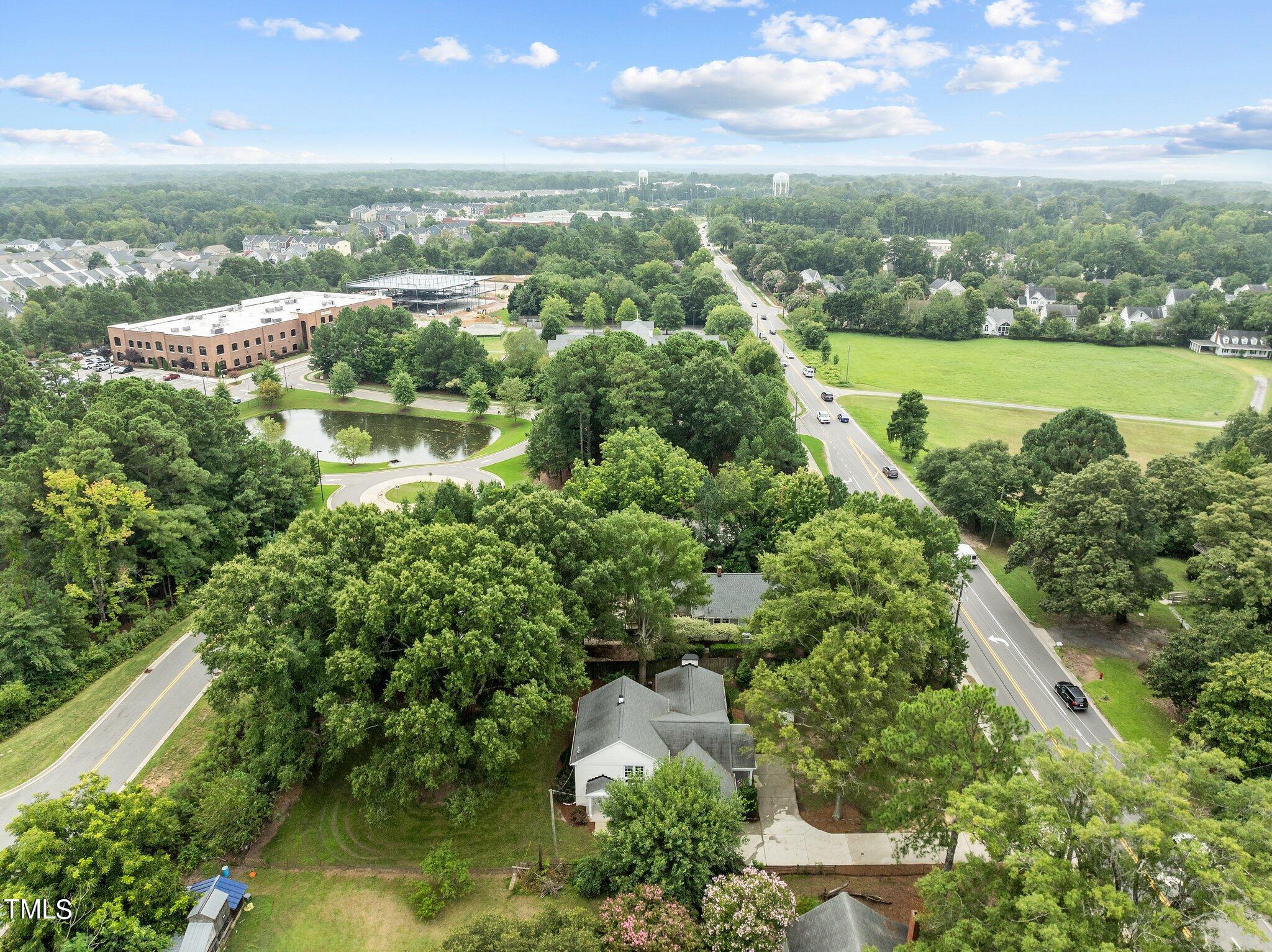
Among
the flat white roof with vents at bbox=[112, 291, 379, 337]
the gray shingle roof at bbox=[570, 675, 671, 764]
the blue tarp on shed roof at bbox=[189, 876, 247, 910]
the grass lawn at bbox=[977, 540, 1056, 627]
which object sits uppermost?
the flat white roof with vents at bbox=[112, 291, 379, 337]

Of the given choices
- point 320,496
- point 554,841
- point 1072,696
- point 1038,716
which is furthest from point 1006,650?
point 320,496

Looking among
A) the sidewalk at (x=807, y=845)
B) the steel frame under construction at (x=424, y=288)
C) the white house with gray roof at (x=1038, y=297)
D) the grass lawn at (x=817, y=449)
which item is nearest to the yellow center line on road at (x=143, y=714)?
the sidewalk at (x=807, y=845)

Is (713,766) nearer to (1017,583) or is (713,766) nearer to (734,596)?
(734,596)

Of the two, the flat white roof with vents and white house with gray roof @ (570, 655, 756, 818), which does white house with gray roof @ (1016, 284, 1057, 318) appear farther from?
white house with gray roof @ (570, 655, 756, 818)

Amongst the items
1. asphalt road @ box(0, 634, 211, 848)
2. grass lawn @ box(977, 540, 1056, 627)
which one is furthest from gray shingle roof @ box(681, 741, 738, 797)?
grass lawn @ box(977, 540, 1056, 627)

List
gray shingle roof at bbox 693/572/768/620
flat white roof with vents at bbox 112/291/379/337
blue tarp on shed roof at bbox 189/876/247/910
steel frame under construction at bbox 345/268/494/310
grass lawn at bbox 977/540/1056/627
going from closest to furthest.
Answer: blue tarp on shed roof at bbox 189/876/247/910 < gray shingle roof at bbox 693/572/768/620 < grass lawn at bbox 977/540/1056/627 < flat white roof with vents at bbox 112/291/379/337 < steel frame under construction at bbox 345/268/494/310

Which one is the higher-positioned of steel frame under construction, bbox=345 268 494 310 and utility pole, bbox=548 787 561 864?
steel frame under construction, bbox=345 268 494 310

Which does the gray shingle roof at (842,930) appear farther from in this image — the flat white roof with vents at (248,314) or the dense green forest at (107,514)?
the flat white roof with vents at (248,314)
